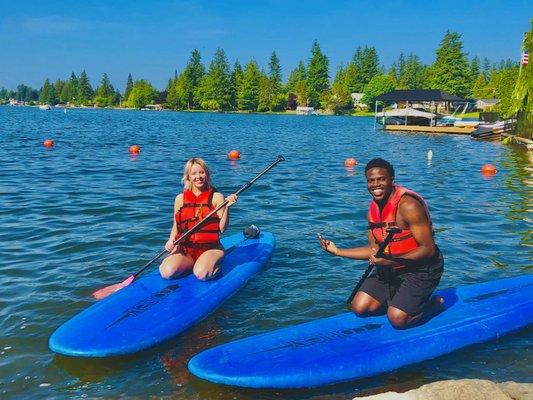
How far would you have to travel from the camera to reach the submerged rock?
363cm

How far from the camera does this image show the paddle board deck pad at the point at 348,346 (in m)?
4.49

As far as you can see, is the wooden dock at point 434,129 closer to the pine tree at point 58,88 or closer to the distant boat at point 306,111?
the distant boat at point 306,111

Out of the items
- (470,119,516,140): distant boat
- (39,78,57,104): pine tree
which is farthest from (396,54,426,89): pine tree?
(39,78,57,104): pine tree

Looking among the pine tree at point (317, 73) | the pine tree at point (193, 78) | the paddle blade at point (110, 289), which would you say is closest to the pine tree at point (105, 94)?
the pine tree at point (193, 78)

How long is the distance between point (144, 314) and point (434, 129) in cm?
4216

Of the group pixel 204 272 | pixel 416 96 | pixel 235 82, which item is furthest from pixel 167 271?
pixel 235 82

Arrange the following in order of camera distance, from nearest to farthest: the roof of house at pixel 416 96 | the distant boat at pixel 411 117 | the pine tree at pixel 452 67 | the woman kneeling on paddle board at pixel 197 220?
the woman kneeling on paddle board at pixel 197 220 < the distant boat at pixel 411 117 < the roof of house at pixel 416 96 < the pine tree at pixel 452 67

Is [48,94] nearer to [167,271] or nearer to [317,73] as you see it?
[317,73]

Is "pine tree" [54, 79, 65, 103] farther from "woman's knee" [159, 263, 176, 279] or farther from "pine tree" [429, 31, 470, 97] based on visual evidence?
"woman's knee" [159, 263, 176, 279]

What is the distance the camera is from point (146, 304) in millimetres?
5789

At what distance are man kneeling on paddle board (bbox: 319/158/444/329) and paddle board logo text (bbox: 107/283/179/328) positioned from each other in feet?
6.85

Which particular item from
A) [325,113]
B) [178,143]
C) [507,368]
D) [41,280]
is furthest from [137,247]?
[325,113]

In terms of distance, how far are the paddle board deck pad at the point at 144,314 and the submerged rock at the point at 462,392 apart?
241 centimetres

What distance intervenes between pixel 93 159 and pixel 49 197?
30.1ft
